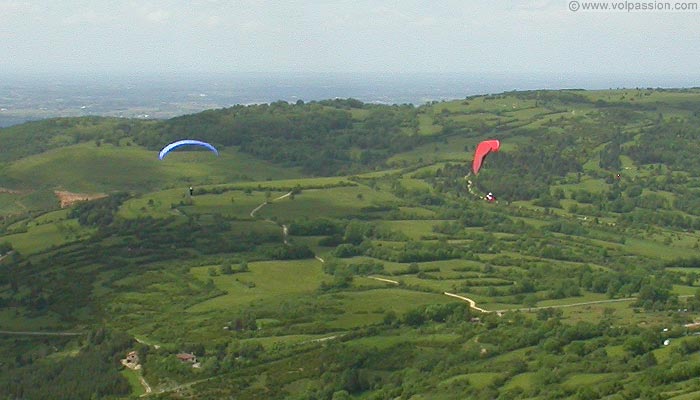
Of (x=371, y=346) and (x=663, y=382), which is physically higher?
(x=663, y=382)

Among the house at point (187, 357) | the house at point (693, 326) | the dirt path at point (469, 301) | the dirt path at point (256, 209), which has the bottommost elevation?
the house at point (187, 357)

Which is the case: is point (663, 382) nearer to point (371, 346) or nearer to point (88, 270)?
point (371, 346)

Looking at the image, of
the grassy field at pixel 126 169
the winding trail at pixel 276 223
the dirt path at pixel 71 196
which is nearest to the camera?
the winding trail at pixel 276 223

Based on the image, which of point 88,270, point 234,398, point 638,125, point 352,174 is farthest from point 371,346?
point 638,125

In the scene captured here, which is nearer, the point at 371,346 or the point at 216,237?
the point at 371,346

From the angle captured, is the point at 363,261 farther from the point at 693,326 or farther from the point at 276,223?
the point at 693,326

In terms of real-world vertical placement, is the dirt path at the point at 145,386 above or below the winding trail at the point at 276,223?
below

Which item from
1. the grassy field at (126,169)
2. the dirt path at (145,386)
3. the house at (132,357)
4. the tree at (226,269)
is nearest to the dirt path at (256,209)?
Result: the tree at (226,269)

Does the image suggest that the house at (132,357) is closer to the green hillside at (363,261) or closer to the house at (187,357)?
the green hillside at (363,261)
